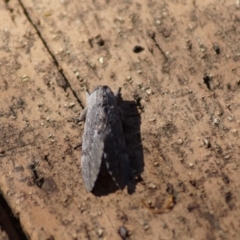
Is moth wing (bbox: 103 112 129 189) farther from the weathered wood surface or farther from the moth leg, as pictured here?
the moth leg

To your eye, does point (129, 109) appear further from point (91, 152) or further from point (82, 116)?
point (91, 152)

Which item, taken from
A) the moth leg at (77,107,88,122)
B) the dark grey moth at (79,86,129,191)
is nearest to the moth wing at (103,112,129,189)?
the dark grey moth at (79,86,129,191)

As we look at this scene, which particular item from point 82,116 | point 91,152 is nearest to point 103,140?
point 91,152

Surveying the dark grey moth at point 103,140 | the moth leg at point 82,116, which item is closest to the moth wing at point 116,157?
the dark grey moth at point 103,140

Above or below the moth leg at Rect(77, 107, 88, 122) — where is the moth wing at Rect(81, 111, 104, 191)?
below

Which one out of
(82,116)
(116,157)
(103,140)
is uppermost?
(82,116)
